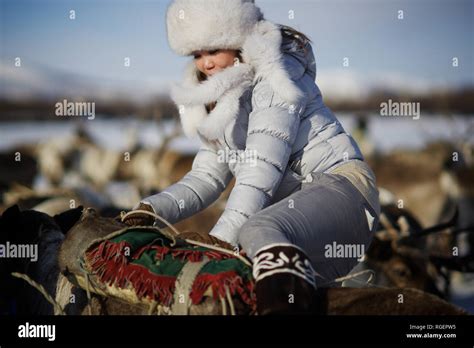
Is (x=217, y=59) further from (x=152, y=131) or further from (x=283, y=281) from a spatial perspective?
(x=152, y=131)

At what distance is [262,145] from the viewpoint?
2.71 metres

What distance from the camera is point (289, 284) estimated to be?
7.46 feet

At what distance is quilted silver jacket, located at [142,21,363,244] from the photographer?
8.89 ft

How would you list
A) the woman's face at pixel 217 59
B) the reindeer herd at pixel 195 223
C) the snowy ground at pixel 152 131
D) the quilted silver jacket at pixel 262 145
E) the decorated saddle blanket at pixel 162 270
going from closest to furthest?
the decorated saddle blanket at pixel 162 270 < the reindeer herd at pixel 195 223 < the quilted silver jacket at pixel 262 145 < the woman's face at pixel 217 59 < the snowy ground at pixel 152 131

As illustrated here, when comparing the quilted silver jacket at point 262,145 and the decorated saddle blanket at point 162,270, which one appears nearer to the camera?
the decorated saddle blanket at point 162,270

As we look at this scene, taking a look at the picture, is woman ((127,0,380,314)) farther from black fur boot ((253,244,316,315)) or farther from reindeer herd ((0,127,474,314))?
reindeer herd ((0,127,474,314))

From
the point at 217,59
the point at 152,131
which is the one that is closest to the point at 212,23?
the point at 217,59

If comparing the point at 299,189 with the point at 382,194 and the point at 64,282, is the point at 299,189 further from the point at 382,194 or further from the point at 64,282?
the point at 382,194

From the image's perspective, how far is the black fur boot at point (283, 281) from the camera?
2254 mm

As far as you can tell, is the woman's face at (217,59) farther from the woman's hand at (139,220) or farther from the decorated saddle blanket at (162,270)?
the decorated saddle blanket at (162,270)

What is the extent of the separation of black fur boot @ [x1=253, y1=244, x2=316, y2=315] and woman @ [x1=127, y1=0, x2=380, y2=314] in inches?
2.7

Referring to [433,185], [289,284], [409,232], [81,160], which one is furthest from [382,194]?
[81,160]

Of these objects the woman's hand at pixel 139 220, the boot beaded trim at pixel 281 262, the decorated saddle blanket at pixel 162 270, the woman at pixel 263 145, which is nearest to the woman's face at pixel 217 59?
the woman at pixel 263 145

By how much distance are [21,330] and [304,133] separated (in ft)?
3.55
